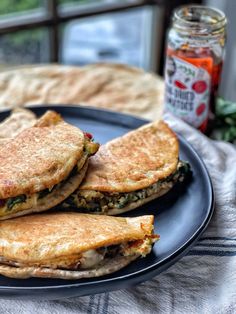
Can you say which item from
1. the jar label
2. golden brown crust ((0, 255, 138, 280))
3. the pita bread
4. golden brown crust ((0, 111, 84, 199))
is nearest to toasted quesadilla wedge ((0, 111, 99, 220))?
golden brown crust ((0, 111, 84, 199))

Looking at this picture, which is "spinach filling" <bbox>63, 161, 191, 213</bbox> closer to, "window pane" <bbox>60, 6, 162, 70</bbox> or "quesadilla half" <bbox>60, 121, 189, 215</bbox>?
"quesadilla half" <bbox>60, 121, 189, 215</bbox>

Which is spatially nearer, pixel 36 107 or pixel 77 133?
pixel 77 133

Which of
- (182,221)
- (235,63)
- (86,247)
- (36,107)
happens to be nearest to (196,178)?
(182,221)

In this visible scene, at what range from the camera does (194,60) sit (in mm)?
1839

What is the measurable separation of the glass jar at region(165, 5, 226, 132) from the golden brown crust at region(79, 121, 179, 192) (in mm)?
237

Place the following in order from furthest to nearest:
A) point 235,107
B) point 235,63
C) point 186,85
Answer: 1. point 235,63
2. point 235,107
3. point 186,85

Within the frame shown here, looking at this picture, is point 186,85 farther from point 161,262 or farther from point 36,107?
point 161,262

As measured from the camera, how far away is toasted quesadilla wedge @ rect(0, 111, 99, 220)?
130 centimetres

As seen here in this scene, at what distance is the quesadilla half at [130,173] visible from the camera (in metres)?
1.43

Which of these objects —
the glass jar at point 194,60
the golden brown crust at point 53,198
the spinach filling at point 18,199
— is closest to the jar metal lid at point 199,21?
the glass jar at point 194,60

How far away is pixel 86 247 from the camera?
1.20m

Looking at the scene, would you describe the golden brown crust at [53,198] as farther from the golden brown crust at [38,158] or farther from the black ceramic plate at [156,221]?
the black ceramic plate at [156,221]

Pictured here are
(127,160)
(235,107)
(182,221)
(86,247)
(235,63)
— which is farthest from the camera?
(235,63)

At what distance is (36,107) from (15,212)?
675 mm
